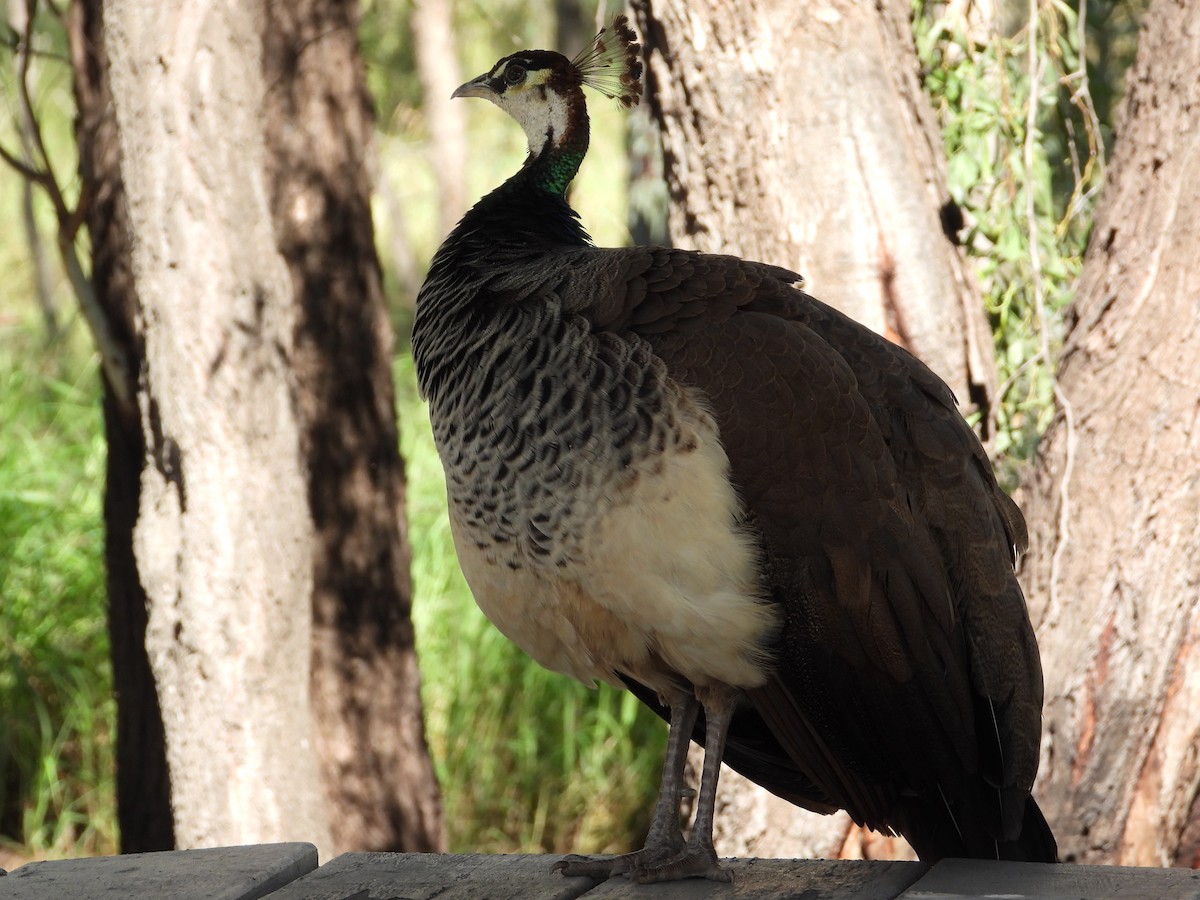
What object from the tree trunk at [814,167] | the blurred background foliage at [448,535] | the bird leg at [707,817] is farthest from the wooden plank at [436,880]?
the blurred background foliage at [448,535]

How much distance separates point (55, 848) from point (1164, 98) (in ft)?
14.9

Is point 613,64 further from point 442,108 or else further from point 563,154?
point 442,108

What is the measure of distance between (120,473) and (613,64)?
86.0 inches

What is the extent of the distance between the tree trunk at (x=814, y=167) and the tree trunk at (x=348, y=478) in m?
1.30

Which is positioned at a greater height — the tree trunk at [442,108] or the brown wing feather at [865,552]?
the tree trunk at [442,108]

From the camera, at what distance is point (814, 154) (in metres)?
3.51

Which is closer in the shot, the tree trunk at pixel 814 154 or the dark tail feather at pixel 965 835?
the dark tail feather at pixel 965 835

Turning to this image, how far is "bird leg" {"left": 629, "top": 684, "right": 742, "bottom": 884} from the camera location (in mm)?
2451

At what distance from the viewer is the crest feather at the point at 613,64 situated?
10.1 feet

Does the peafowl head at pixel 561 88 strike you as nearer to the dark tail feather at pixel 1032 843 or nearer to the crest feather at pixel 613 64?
the crest feather at pixel 613 64

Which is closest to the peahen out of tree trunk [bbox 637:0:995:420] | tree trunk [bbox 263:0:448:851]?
tree trunk [bbox 637:0:995:420]

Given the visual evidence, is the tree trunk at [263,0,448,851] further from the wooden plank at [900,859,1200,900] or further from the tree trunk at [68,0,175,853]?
the wooden plank at [900,859,1200,900]

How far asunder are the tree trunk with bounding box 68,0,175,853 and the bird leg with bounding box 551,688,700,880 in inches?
84.3

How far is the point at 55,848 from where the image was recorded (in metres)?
5.50
